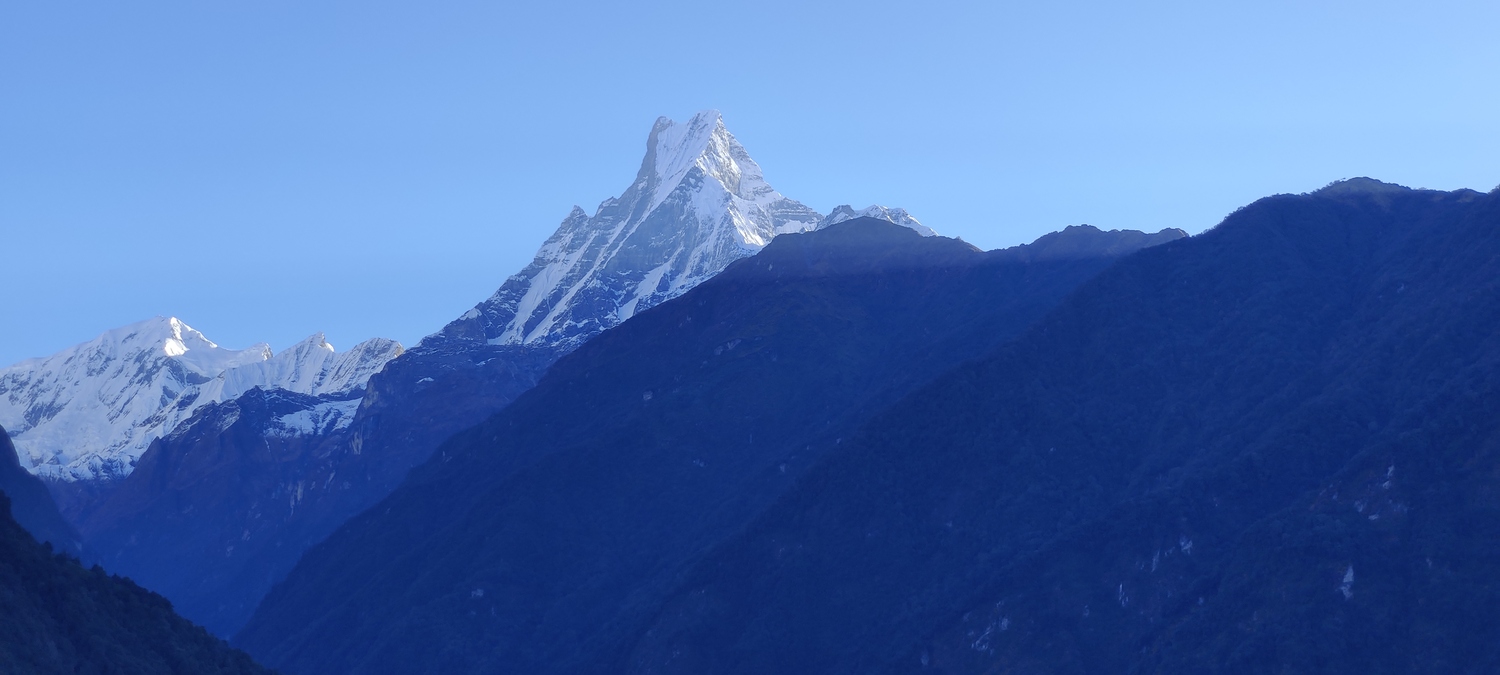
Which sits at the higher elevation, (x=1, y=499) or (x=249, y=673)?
(x=1, y=499)

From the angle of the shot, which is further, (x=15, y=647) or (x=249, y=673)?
(x=249, y=673)

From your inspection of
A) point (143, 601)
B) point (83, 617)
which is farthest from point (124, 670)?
point (143, 601)

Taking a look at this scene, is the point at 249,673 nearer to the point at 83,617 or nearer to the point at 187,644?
the point at 187,644

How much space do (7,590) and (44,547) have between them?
21.2 meters

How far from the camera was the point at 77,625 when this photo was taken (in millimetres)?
179125

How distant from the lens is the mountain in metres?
169

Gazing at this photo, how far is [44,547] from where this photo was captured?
636ft

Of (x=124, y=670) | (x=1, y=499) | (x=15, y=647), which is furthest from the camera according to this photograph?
(x=1, y=499)

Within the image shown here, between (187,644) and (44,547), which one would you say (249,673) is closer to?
(187,644)

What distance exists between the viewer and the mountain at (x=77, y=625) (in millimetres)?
168875

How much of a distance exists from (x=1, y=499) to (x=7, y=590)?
20.2 meters

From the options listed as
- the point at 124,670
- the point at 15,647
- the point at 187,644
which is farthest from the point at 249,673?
the point at 15,647

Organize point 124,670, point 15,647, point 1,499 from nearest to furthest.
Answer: point 15,647 < point 124,670 < point 1,499

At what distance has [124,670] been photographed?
177375mm
